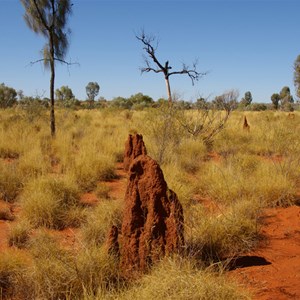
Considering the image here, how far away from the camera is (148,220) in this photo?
3619 millimetres

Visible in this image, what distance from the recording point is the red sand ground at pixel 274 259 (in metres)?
3.29

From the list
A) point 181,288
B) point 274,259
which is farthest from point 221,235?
point 181,288

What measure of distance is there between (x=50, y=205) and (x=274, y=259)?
324cm

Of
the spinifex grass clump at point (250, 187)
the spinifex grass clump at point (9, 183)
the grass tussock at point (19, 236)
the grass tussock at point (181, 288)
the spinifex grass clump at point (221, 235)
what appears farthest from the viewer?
the spinifex grass clump at point (9, 183)

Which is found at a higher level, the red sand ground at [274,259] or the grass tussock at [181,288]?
the grass tussock at [181,288]

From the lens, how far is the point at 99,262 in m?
3.37

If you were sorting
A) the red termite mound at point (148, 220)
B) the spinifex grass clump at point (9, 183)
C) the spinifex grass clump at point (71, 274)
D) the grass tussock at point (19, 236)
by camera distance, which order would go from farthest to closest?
the spinifex grass clump at point (9, 183), the grass tussock at point (19, 236), the red termite mound at point (148, 220), the spinifex grass clump at point (71, 274)

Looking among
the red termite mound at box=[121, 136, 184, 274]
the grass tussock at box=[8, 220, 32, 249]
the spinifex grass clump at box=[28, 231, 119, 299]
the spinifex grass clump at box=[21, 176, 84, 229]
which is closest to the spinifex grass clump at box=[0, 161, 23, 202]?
the spinifex grass clump at box=[21, 176, 84, 229]

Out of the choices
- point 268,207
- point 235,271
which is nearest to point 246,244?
point 235,271

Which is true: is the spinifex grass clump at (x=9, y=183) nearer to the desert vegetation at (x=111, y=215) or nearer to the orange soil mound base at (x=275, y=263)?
the desert vegetation at (x=111, y=215)

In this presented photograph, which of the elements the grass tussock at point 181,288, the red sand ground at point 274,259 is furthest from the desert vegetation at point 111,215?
the red sand ground at point 274,259

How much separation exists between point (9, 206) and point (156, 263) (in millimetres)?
3453

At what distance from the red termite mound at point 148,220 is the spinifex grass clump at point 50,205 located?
1.77 meters

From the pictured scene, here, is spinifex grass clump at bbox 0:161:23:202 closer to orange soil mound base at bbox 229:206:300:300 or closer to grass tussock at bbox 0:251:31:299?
grass tussock at bbox 0:251:31:299
